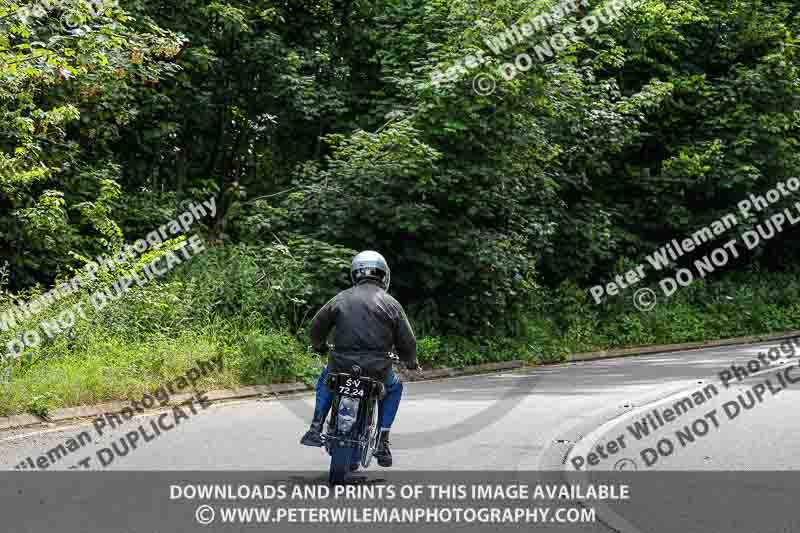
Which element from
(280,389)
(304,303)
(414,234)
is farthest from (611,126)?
(280,389)

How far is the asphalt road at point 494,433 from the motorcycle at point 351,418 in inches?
38.2

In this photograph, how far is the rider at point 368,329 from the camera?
8008mm

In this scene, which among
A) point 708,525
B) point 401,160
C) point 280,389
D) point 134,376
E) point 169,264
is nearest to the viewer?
point 708,525

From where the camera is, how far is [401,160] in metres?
19.8

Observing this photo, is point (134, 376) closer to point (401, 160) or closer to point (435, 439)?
point (435, 439)

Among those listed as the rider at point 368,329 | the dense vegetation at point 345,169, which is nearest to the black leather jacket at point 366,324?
the rider at point 368,329

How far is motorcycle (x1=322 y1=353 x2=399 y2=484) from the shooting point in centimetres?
779

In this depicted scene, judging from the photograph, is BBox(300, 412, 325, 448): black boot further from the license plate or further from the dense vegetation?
the dense vegetation

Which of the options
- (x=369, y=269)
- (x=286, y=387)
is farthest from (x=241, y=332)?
(x=369, y=269)

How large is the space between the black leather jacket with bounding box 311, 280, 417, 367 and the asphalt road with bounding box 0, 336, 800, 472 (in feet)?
4.45

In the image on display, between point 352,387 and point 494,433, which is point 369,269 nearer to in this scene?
point 352,387

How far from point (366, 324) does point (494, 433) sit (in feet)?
12.4

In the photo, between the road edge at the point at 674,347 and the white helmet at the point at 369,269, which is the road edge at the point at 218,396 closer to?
the road edge at the point at 674,347

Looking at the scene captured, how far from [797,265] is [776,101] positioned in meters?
7.00
